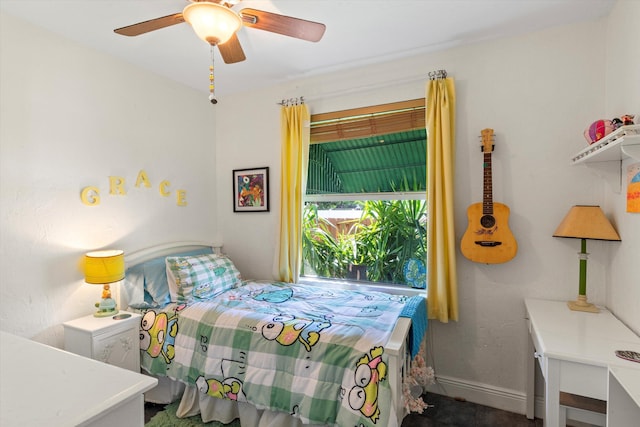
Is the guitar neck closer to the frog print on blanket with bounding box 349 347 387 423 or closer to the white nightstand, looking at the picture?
the frog print on blanket with bounding box 349 347 387 423

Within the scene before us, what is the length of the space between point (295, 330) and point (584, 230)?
5.80 feet

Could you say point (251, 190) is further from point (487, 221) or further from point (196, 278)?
point (487, 221)

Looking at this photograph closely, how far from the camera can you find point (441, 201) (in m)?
2.36

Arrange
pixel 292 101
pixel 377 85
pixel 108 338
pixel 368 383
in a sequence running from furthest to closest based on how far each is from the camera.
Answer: pixel 292 101
pixel 377 85
pixel 108 338
pixel 368 383

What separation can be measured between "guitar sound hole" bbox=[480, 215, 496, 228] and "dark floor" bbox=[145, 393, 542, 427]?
4.21 ft

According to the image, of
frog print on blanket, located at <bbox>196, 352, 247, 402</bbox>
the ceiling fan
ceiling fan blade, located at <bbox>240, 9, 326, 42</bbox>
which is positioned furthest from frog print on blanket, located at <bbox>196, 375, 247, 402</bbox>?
ceiling fan blade, located at <bbox>240, 9, 326, 42</bbox>

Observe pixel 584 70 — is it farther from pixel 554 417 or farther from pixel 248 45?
pixel 248 45

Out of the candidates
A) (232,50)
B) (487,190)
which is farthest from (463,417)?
(232,50)

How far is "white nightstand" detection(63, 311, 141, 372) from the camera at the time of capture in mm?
2004

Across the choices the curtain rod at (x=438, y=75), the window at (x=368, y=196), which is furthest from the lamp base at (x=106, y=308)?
the curtain rod at (x=438, y=75)

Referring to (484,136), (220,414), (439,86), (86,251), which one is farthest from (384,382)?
(86,251)

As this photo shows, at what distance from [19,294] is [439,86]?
3.10 meters

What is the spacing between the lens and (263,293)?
2582mm

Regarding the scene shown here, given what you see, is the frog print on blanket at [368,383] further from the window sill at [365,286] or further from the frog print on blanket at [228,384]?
the window sill at [365,286]
